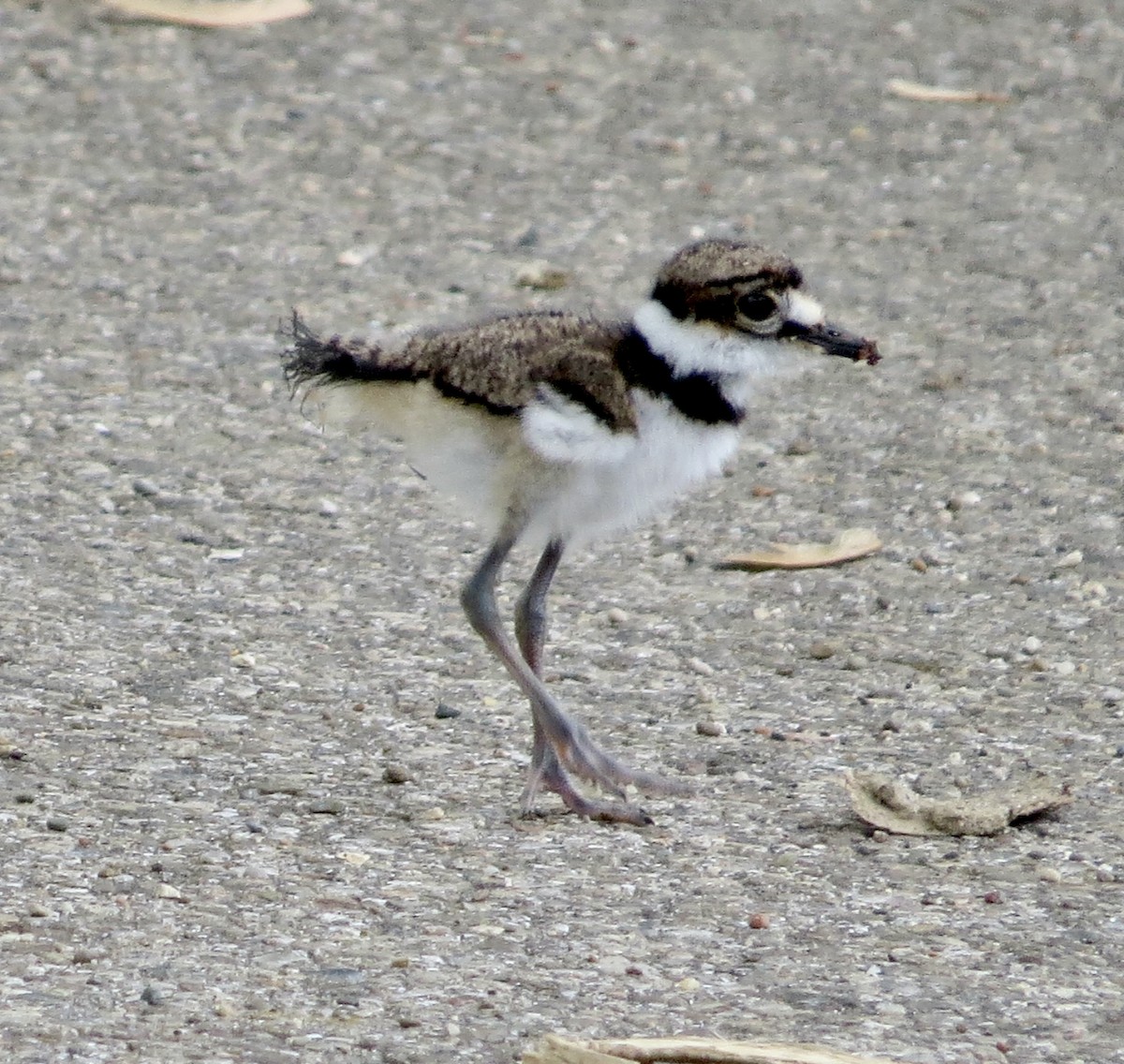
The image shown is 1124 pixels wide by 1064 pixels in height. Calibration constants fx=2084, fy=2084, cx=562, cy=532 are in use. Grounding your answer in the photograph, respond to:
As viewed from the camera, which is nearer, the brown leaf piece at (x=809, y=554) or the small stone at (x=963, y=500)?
the brown leaf piece at (x=809, y=554)

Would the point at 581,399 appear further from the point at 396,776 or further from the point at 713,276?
the point at 396,776

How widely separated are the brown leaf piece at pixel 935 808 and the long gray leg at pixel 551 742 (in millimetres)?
356

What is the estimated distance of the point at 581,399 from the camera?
Result: 3.66 m

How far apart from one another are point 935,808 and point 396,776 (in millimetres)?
985

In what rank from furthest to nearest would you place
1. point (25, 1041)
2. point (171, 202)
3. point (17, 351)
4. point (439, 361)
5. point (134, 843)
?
point (171, 202) < point (17, 351) < point (439, 361) < point (134, 843) < point (25, 1041)

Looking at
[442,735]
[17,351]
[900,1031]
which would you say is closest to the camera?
[900,1031]

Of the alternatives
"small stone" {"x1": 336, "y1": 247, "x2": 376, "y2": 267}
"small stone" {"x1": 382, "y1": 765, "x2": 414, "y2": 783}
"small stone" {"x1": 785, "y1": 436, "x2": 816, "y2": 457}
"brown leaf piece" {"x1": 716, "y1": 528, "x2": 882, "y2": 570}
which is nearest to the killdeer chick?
"small stone" {"x1": 382, "y1": 765, "x2": 414, "y2": 783}

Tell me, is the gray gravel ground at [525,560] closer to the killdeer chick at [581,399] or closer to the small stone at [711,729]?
the small stone at [711,729]

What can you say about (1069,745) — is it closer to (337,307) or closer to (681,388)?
(681,388)

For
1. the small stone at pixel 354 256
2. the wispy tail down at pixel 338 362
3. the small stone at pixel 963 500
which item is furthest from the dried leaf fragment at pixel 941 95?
the wispy tail down at pixel 338 362

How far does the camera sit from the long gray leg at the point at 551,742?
3.76 meters

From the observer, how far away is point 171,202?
22.5ft

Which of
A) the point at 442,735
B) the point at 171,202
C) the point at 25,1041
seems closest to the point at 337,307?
the point at 171,202

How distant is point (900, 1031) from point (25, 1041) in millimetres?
1224
